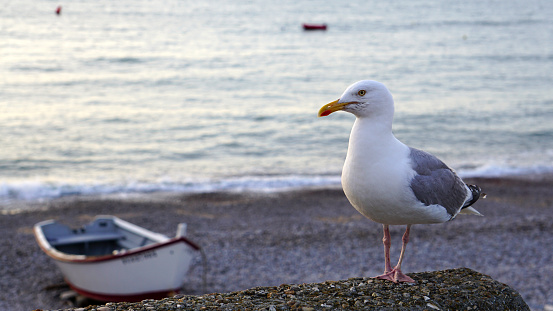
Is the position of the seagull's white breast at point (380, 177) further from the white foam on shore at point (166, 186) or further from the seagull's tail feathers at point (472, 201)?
the white foam on shore at point (166, 186)

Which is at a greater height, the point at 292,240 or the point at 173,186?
the point at 292,240

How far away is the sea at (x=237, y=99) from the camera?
21.4 metres

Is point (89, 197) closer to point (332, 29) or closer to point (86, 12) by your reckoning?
point (332, 29)

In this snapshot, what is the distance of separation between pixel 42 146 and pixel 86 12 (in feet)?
158

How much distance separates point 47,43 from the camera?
159 feet

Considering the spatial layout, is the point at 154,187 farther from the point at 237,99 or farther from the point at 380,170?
the point at 380,170

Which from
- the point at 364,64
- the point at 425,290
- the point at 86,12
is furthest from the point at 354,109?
the point at 86,12

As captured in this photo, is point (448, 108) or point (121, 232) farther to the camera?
point (448, 108)

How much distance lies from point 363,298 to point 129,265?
27.1 ft

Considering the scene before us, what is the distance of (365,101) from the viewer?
13.4ft

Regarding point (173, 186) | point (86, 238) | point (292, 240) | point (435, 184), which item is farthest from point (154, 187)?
point (435, 184)

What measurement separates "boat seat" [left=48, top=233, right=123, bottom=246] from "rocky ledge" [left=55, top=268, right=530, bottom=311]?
926cm

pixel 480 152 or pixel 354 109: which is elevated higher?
pixel 354 109

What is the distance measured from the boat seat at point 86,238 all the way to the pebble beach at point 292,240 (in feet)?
2.58
